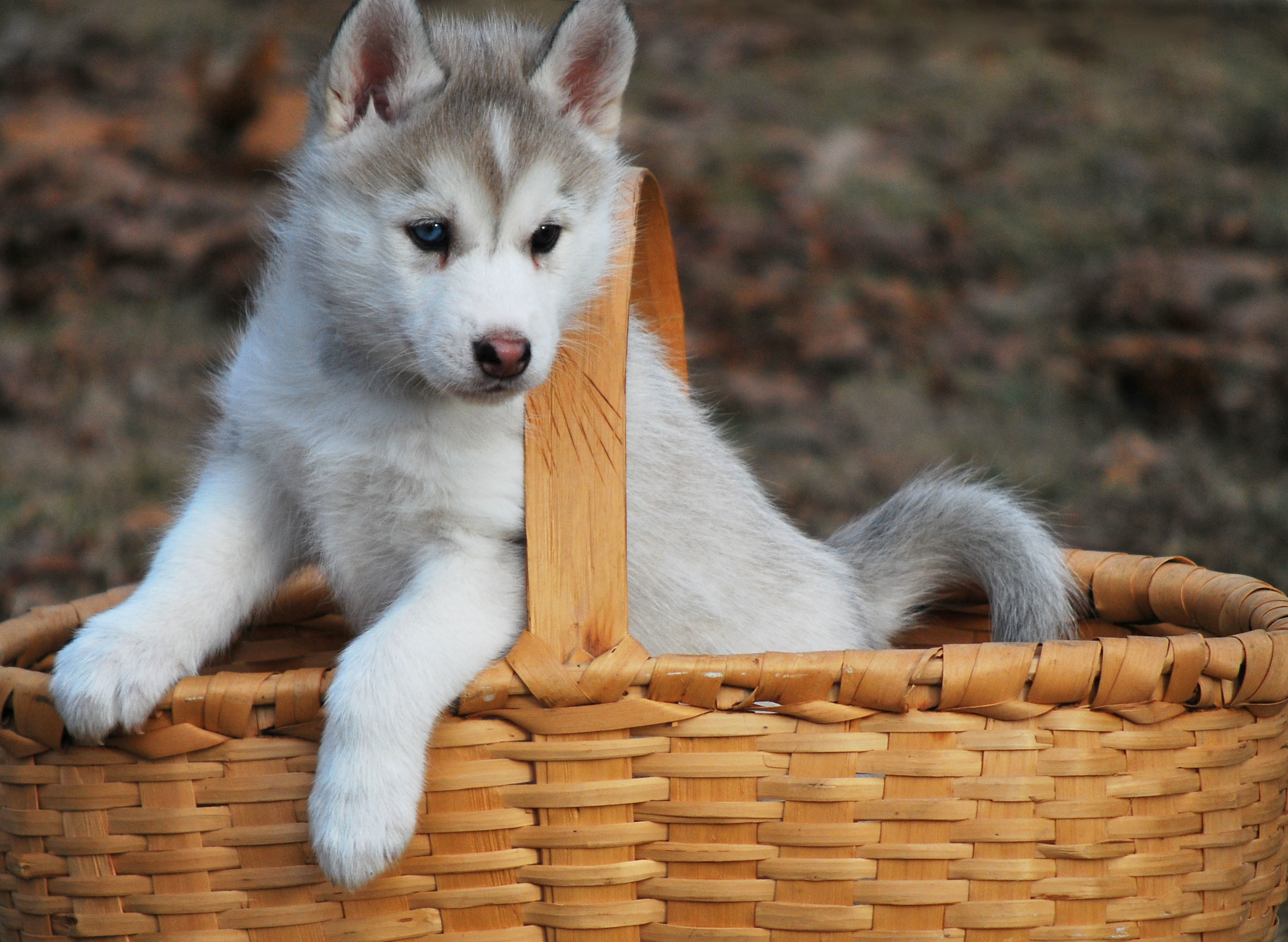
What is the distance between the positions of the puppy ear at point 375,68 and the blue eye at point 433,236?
0.27 metres

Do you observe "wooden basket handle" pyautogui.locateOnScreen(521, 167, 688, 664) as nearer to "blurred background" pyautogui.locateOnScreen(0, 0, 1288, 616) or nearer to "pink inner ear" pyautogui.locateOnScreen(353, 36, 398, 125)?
"pink inner ear" pyautogui.locateOnScreen(353, 36, 398, 125)

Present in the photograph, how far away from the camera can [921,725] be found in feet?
6.32

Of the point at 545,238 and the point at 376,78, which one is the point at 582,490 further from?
the point at 376,78

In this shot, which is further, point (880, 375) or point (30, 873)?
point (880, 375)

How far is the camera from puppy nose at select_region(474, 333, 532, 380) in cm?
Result: 190

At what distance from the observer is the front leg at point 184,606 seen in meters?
1.92

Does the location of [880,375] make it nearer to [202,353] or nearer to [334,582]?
[202,353]

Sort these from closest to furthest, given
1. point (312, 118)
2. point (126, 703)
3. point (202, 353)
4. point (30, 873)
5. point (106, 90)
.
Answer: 1. point (126, 703)
2. point (30, 873)
3. point (312, 118)
4. point (202, 353)
5. point (106, 90)

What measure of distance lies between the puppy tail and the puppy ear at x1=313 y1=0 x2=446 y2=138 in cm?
148

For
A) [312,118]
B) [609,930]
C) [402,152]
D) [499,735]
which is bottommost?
[609,930]

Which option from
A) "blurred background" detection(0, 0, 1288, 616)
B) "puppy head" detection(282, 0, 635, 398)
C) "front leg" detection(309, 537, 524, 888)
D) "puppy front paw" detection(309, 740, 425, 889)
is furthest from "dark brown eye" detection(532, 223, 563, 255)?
"blurred background" detection(0, 0, 1288, 616)

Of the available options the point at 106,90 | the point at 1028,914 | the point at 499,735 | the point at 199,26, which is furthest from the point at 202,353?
the point at 1028,914

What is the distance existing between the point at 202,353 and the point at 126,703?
416 cm

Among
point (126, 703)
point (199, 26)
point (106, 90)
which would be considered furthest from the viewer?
point (199, 26)
